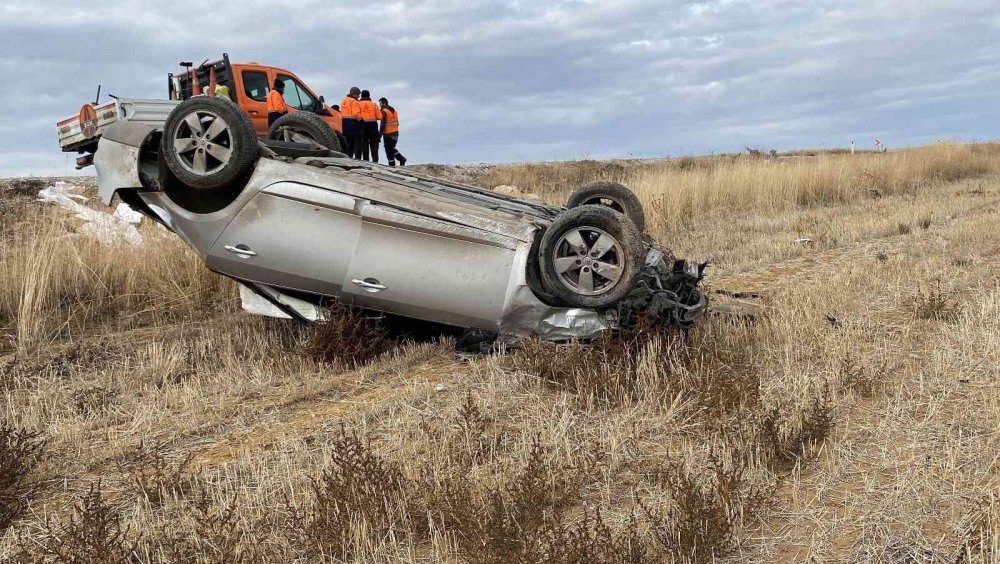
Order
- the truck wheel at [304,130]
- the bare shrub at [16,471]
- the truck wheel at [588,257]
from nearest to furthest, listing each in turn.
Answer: the bare shrub at [16,471]
the truck wheel at [588,257]
the truck wheel at [304,130]

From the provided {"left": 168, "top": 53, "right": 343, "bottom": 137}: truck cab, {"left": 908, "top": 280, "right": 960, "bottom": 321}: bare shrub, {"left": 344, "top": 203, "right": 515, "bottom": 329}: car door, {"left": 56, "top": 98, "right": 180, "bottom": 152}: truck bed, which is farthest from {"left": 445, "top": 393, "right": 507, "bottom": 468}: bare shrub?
{"left": 168, "top": 53, "right": 343, "bottom": 137}: truck cab

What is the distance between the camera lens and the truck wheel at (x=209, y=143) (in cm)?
538

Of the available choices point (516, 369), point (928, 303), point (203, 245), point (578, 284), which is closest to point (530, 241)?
point (578, 284)

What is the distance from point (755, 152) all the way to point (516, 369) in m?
25.5

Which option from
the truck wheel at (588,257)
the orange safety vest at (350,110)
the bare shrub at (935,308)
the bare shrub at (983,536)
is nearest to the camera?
A: the bare shrub at (983,536)

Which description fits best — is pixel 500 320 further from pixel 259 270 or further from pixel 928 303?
pixel 928 303

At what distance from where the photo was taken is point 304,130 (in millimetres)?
7094

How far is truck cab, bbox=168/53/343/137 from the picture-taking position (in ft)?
45.8

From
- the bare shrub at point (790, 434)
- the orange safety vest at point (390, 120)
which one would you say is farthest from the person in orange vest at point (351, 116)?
the bare shrub at point (790, 434)

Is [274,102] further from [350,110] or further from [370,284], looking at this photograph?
[370,284]

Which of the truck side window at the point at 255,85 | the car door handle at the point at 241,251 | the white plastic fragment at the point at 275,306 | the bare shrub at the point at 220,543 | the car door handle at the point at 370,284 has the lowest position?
the bare shrub at the point at 220,543

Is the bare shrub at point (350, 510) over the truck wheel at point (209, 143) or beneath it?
beneath

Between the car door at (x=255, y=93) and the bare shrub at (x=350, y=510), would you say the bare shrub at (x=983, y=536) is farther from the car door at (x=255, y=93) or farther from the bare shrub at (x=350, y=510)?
the car door at (x=255, y=93)

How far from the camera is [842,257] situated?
31.2 ft
